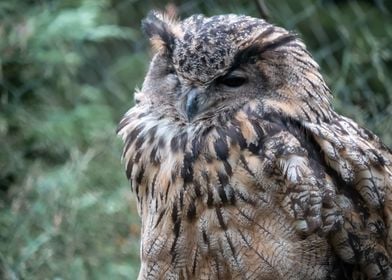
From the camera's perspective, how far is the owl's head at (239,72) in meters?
2.20

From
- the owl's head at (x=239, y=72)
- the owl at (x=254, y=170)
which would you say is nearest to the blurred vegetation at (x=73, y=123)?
the owl at (x=254, y=170)

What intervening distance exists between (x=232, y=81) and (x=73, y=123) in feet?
6.55

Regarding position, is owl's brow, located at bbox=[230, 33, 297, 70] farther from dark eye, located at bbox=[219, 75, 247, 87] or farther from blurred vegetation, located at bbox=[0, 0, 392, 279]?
blurred vegetation, located at bbox=[0, 0, 392, 279]

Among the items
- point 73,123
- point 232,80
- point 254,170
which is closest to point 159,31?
point 232,80

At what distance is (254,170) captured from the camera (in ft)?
6.99

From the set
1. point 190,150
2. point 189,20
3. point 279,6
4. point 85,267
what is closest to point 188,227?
point 190,150

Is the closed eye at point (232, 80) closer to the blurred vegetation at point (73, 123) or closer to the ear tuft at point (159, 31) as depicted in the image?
the ear tuft at point (159, 31)

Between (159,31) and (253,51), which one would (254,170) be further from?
(159,31)

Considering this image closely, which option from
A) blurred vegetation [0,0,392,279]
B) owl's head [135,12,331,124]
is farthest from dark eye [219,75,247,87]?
blurred vegetation [0,0,392,279]

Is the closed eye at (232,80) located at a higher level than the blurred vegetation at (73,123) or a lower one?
lower

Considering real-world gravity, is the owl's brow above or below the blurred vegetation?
below

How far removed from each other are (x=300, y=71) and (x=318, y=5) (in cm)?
275

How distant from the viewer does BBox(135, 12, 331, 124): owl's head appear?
2195 millimetres

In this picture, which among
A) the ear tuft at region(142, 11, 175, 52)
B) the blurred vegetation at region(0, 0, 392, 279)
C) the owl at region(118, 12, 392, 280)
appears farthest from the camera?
the blurred vegetation at region(0, 0, 392, 279)
